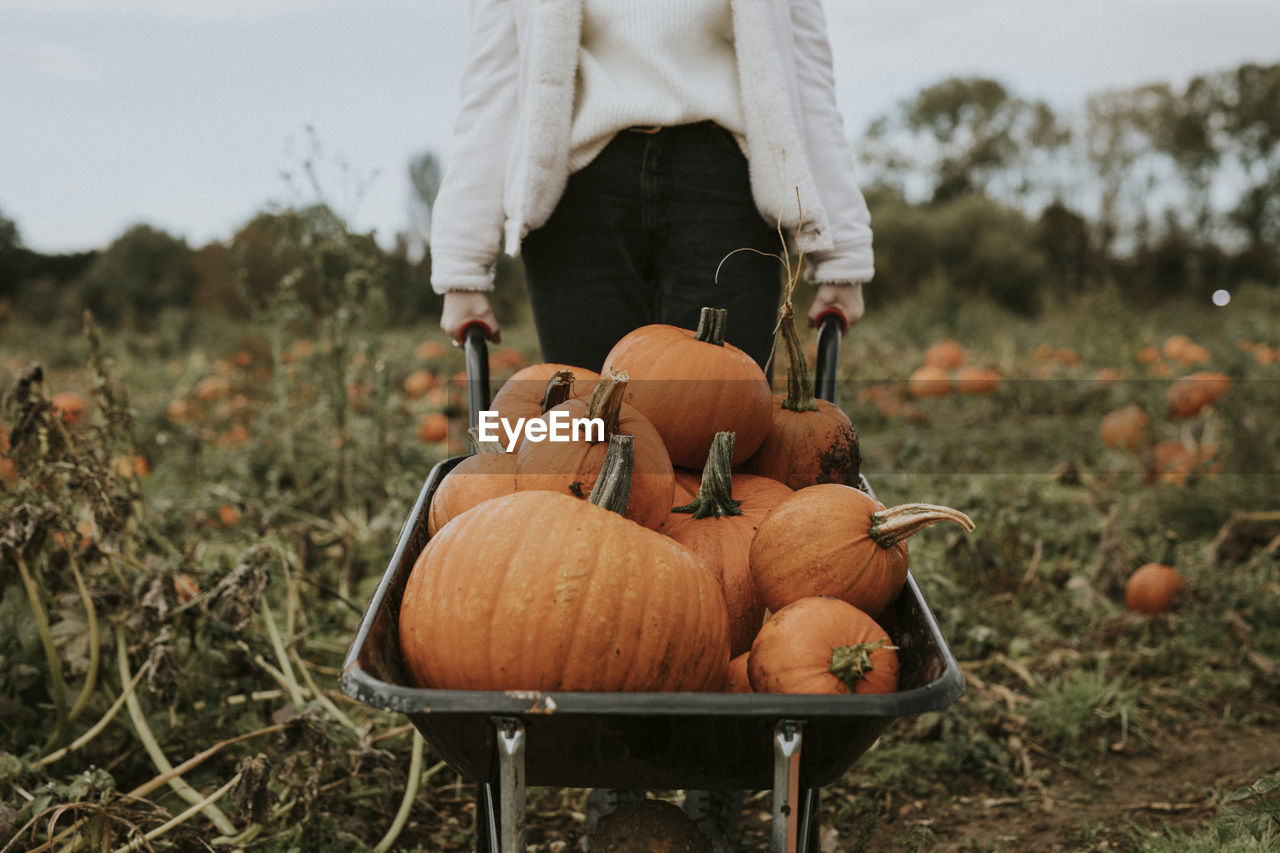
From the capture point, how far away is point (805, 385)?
63.9 inches

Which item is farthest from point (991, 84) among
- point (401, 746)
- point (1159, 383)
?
point (401, 746)

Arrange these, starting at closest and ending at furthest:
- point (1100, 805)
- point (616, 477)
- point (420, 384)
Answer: point (616, 477) → point (1100, 805) → point (420, 384)

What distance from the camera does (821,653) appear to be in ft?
3.59

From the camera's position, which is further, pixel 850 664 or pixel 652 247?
pixel 652 247

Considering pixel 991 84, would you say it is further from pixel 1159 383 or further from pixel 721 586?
pixel 721 586

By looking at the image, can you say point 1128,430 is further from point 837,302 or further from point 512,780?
point 512,780

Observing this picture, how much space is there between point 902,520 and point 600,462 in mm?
404

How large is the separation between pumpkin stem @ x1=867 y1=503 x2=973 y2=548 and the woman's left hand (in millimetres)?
826

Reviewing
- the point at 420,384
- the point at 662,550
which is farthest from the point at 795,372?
the point at 420,384

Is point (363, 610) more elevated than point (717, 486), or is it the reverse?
point (717, 486)

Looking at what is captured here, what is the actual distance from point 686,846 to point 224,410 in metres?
5.24

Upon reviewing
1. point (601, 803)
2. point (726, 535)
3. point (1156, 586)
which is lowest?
point (601, 803)

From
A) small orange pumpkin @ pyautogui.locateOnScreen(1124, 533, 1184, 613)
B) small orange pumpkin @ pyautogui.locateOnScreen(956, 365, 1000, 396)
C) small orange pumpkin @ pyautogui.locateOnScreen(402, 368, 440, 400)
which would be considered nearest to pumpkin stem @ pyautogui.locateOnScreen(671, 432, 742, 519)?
small orange pumpkin @ pyautogui.locateOnScreen(1124, 533, 1184, 613)

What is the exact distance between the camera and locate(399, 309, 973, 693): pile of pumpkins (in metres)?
1.08
